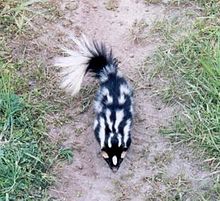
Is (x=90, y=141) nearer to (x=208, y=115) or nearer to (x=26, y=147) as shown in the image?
(x=26, y=147)

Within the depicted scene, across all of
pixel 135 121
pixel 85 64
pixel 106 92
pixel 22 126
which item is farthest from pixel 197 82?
pixel 22 126

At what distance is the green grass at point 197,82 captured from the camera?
174 inches

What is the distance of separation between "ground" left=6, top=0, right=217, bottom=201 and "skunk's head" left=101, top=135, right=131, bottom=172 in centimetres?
7

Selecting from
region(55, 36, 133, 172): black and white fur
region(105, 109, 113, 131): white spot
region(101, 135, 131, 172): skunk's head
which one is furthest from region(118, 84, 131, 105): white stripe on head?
region(101, 135, 131, 172): skunk's head

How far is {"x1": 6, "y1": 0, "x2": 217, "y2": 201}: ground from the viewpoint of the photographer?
4.26m

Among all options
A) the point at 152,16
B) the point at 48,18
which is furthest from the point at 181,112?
the point at 48,18

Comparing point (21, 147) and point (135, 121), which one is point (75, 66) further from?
point (21, 147)

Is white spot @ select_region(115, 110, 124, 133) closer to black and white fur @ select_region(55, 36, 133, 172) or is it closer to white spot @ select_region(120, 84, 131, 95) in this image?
black and white fur @ select_region(55, 36, 133, 172)

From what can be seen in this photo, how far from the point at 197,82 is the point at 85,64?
74 cm

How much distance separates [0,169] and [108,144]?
647mm

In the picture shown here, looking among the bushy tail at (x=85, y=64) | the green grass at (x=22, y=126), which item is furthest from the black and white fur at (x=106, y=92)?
the green grass at (x=22, y=126)

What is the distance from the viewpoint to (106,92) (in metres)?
4.50

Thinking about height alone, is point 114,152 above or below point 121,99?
below

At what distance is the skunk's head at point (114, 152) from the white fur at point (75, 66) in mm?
513
